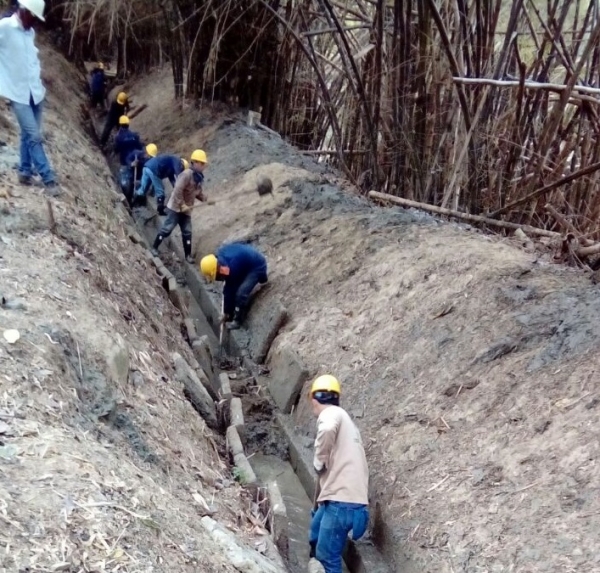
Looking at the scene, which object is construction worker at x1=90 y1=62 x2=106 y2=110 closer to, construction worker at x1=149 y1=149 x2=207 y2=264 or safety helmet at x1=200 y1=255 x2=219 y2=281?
construction worker at x1=149 y1=149 x2=207 y2=264

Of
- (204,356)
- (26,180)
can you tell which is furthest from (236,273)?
(26,180)

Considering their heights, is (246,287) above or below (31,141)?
below

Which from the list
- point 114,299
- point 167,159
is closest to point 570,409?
point 114,299

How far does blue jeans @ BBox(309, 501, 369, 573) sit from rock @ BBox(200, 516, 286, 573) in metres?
0.82

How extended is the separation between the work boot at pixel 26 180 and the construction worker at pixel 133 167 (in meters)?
4.67

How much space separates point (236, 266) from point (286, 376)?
5.39 ft

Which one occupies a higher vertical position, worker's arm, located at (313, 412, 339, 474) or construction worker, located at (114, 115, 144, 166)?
construction worker, located at (114, 115, 144, 166)

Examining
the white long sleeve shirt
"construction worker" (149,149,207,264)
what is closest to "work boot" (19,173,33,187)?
the white long sleeve shirt

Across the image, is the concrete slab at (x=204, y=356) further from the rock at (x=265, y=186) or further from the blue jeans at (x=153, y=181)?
Result: the blue jeans at (x=153, y=181)

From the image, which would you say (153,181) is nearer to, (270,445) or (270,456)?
(270,445)

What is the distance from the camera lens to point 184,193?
9.40 meters

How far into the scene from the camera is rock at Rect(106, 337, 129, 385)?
4.71 m

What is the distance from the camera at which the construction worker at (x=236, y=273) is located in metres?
7.93

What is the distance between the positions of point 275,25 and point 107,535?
36.1 ft
